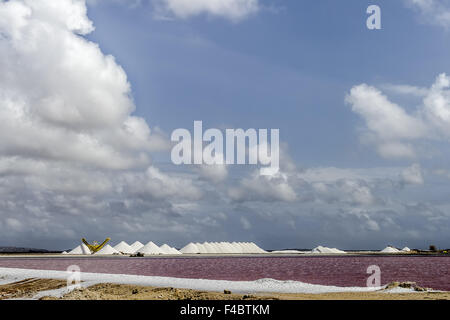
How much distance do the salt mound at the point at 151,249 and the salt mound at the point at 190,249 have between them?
715 inches

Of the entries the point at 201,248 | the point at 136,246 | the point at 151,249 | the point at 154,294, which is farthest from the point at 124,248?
the point at 154,294

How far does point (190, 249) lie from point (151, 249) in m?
25.6

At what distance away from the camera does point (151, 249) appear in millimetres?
165625

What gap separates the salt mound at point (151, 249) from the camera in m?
163

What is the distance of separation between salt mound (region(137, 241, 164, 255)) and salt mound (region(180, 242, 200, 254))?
18154 millimetres

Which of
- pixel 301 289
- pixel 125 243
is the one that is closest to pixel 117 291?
pixel 301 289

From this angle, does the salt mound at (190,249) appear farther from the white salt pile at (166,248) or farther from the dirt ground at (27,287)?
the dirt ground at (27,287)

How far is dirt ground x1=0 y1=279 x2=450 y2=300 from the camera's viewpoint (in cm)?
2358
